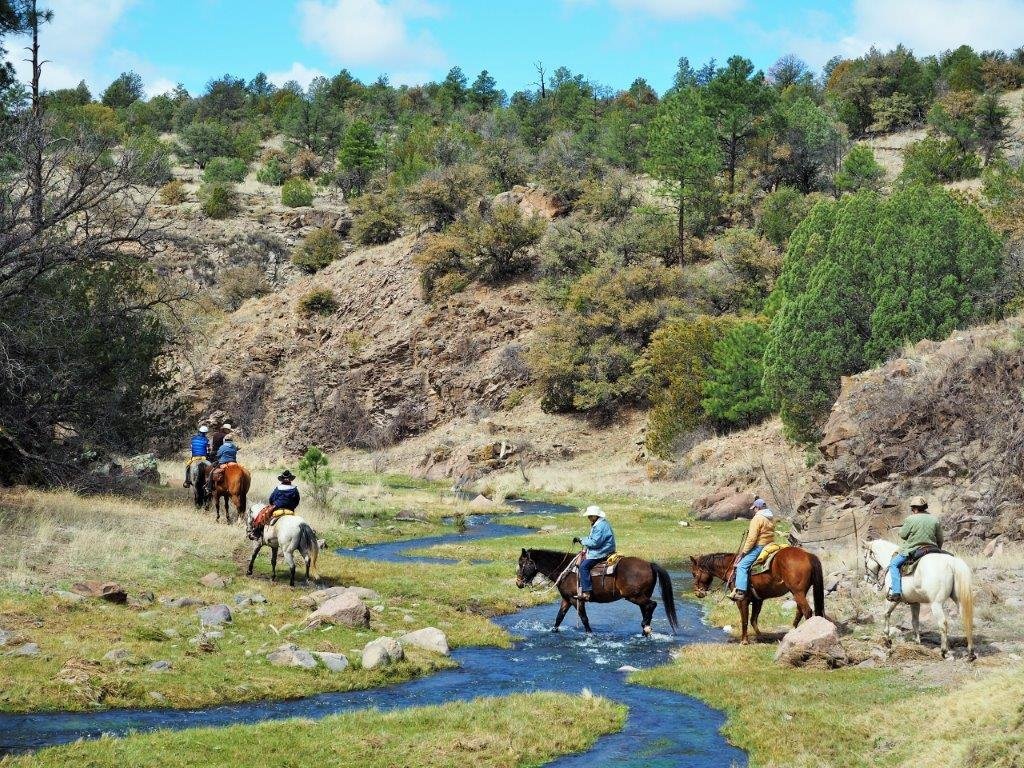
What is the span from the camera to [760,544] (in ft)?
66.7

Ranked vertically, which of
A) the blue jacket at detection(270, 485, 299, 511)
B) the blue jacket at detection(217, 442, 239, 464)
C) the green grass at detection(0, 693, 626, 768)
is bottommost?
the green grass at detection(0, 693, 626, 768)

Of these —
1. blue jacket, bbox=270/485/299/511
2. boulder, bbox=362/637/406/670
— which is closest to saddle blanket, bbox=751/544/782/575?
boulder, bbox=362/637/406/670

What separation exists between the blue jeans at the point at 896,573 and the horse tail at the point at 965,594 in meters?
1.01

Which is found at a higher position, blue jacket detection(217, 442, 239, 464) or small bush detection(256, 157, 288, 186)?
A: small bush detection(256, 157, 288, 186)

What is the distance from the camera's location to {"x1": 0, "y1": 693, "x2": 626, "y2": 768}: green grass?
12.3m

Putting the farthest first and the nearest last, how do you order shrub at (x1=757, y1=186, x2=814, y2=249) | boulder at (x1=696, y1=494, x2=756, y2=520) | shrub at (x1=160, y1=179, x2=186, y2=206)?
shrub at (x1=160, y1=179, x2=186, y2=206) < shrub at (x1=757, y1=186, x2=814, y2=249) < boulder at (x1=696, y1=494, x2=756, y2=520)

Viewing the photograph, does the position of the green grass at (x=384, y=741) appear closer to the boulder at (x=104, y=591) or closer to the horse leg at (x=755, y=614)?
the horse leg at (x=755, y=614)

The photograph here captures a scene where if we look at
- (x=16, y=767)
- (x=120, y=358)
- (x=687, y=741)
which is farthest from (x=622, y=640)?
(x=120, y=358)

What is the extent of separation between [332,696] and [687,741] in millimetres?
5959

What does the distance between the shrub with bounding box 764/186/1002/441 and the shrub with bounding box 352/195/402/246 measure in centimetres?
6013

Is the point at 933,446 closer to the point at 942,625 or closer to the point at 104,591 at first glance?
the point at 942,625

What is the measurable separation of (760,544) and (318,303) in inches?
3160

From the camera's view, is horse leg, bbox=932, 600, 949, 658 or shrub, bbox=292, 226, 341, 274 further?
shrub, bbox=292, 226, 341, 274

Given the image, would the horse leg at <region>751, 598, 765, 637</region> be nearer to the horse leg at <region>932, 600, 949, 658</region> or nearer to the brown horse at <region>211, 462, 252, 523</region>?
the horse leg at <region>932, 600, 949, 658</region>
